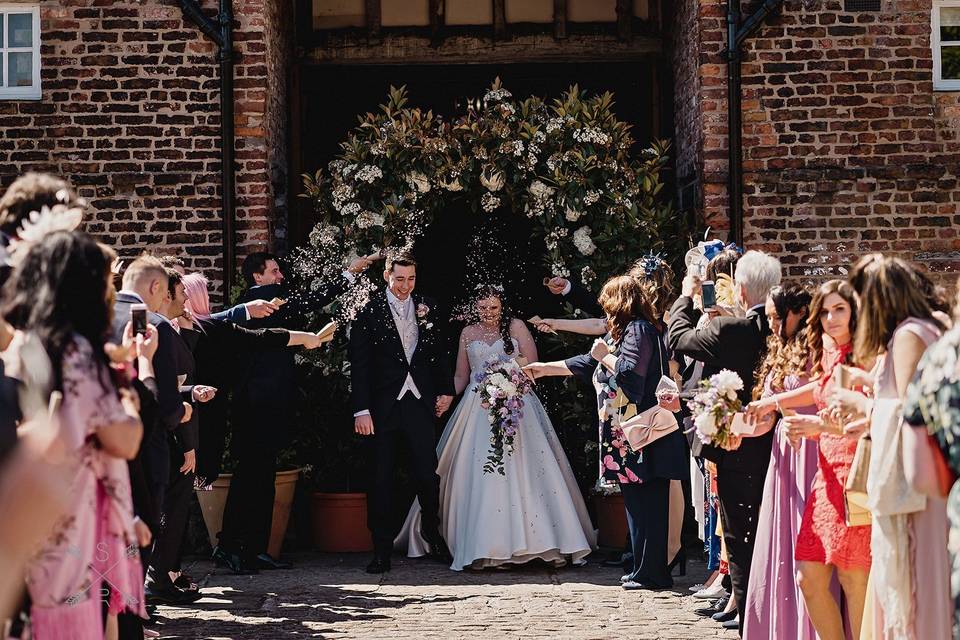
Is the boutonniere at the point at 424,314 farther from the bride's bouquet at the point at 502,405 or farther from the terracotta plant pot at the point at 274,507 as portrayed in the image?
the terracotta plant pot at the point at 274,507

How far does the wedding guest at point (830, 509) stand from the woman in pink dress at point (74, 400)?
2.64m

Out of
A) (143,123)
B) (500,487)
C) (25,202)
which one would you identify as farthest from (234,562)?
(25,202)

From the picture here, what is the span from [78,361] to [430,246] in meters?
6.37

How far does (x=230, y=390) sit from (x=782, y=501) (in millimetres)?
4633

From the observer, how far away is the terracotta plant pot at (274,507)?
8.57 metres

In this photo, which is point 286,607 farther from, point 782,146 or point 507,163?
point 782,146

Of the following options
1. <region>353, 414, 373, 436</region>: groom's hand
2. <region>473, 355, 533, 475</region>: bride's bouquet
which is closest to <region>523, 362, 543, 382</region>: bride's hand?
<region>473, 355, 533, 475</region>: bride's bouquet

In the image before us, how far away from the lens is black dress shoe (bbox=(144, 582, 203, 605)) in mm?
7027

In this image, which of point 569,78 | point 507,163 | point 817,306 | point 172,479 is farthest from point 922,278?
point 569,78

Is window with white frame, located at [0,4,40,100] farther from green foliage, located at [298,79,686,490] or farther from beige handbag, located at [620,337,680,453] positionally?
beige handbag, located at [620,337,680,453]

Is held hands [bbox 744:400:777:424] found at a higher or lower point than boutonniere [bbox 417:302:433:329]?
lower

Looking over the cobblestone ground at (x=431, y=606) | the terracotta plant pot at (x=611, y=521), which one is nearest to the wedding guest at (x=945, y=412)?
the cobblestone ground at (x=431, y=606)

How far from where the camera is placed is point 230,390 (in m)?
8.70

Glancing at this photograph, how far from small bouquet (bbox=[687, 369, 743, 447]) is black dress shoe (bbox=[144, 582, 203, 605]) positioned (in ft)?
11.3
